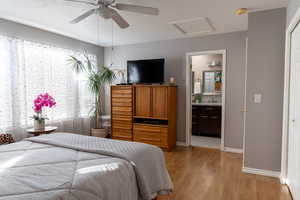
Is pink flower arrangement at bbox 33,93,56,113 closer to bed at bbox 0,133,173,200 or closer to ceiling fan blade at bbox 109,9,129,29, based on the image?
bed at bbox 0,133,173,200

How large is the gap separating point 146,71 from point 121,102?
954mm

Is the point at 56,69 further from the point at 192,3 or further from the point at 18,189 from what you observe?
the point at 18,189

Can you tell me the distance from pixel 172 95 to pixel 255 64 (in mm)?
1725

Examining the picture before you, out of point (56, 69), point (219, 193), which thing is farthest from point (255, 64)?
point (56, 69)

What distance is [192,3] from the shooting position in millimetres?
2590

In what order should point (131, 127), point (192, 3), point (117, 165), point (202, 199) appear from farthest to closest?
point (131, 127), point (192, 3), point (202, 199), point (117, 165)

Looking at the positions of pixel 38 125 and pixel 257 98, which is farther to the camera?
pixel 38 125

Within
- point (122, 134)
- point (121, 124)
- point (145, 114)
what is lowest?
point (122, 134)

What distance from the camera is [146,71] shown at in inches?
171

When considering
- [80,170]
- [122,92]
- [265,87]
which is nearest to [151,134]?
[122,92]

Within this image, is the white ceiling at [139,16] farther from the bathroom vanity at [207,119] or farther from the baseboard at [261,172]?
the baseboard at [261,172]

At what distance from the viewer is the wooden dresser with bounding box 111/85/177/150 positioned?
3.95m

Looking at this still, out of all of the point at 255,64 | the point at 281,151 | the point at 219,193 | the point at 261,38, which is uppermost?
the point at 261,38

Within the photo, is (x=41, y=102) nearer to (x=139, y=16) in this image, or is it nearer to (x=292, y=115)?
(x=139, y=16)
